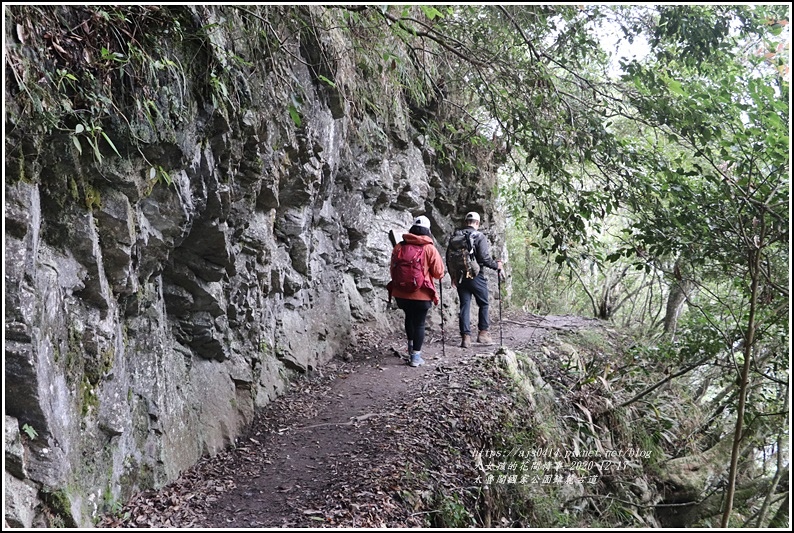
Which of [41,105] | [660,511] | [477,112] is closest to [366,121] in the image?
[477,112]

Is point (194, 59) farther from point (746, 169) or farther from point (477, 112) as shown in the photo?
point (477, 112)

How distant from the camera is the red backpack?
24.5ft

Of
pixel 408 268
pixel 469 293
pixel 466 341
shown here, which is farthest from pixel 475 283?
pixel 408 268

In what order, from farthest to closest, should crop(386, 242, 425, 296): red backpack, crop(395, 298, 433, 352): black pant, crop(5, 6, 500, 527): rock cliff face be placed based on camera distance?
crop(395, 298, 433, 352): black pant
crop(386, 242, 425, 296): red backpack
crop(5, 6, 500, 527): rock cliff face

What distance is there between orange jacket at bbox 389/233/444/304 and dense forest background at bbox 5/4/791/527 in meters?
1.41

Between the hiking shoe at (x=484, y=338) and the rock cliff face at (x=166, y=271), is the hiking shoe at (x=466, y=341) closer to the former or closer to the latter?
the hiking shoe at (x=484, y=338)

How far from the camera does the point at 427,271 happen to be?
7.58 meters

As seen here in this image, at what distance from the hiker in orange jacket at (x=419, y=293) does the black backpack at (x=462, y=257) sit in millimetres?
933

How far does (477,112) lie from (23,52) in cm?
967

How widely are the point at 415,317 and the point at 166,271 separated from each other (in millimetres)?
3393

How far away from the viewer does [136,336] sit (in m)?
4.71

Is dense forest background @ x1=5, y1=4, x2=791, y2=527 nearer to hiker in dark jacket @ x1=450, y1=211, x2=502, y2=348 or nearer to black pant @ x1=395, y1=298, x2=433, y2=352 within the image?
hiker in dark jacket @ x1=450, y1=211, x2=502, y2=348

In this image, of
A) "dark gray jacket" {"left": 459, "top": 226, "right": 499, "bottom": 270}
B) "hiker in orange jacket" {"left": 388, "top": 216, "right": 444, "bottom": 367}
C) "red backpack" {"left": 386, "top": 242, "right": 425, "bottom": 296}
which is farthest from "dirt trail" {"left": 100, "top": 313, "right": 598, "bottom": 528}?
"dark gray jacket" {"left": 459, "top": 226, "right": 499, "bottom": 270}

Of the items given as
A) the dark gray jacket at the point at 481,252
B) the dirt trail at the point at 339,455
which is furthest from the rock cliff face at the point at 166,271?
the dark gray jacket at the point at 481,252
